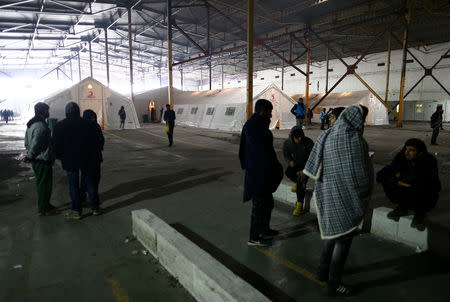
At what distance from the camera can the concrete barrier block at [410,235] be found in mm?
3303

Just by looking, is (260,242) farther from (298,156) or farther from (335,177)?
(298,156)

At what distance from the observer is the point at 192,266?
2.54m

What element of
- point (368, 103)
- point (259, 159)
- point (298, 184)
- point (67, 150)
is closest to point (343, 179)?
point (259, 159)

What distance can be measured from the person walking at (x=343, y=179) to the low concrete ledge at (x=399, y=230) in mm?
1474

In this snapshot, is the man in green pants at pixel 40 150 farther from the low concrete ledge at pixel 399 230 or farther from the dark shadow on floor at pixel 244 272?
the low concrete ledge at pixel 399 230

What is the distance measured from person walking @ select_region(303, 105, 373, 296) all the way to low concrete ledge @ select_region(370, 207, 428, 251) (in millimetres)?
1474

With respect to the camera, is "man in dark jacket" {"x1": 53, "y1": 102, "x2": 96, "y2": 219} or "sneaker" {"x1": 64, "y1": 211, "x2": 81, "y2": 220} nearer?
"man in dark jacket" {"x1": 53, "y1": 102, "x2": 96, "y2": 219}

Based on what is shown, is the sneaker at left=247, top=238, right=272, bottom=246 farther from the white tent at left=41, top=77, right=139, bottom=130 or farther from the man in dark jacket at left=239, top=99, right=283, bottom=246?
the white tent at left=41, top=77, right=139, bottom=130

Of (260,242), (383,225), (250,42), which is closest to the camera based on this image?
(260,242)

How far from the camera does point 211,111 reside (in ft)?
69.0

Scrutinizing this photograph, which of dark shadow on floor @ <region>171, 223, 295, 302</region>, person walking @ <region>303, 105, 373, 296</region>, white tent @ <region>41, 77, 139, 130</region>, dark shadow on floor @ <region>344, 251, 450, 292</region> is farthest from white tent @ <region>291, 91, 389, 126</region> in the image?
person walking @ <region>303, 105, 373, 296</region>

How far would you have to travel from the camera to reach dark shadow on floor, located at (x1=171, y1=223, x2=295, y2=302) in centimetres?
261

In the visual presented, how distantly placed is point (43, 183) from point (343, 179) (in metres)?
4.31

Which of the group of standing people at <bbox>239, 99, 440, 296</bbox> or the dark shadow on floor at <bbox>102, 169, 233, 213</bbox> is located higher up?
the group of standing people at <bbox>239, 99, 440, 296</bbox>
